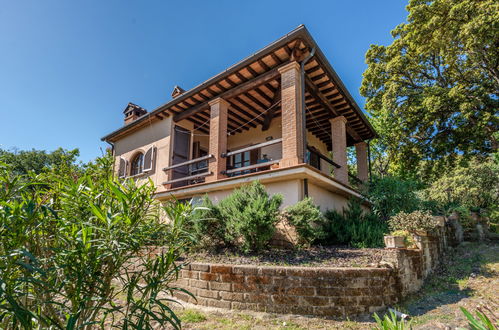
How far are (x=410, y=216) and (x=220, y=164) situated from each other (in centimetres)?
540

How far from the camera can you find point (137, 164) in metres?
12.4

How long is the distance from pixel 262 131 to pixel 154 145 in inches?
186

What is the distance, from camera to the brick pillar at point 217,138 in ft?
27.4

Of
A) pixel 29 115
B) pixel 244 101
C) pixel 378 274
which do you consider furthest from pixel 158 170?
pixel 378 274

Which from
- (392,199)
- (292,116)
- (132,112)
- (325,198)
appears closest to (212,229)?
(292,116)

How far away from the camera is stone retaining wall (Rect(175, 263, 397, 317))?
12.4 feet

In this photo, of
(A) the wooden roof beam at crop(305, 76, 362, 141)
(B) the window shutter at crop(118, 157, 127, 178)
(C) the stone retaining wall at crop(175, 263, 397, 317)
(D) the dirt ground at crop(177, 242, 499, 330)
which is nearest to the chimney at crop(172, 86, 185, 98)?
(B) the window shutter at crop(118, 157, 127, 178)

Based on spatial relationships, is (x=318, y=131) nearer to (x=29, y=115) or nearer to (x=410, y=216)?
(x=410, y=216)

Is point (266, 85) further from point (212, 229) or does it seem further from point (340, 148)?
point (212, 229)

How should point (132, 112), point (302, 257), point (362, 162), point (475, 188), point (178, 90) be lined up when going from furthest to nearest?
point (132, 112) < point (178, 90) < point (362, 162) < point (475, 188) < point (302, 257)

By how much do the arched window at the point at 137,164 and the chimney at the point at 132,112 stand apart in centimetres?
294

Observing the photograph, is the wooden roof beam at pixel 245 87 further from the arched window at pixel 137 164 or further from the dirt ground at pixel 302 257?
the dirt ground at pixel 302 257

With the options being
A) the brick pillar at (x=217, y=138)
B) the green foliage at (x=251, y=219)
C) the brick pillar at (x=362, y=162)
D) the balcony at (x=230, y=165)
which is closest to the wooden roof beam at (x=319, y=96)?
the balcony at (x=230, y=165)

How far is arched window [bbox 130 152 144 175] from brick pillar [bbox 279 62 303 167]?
25.8ft
